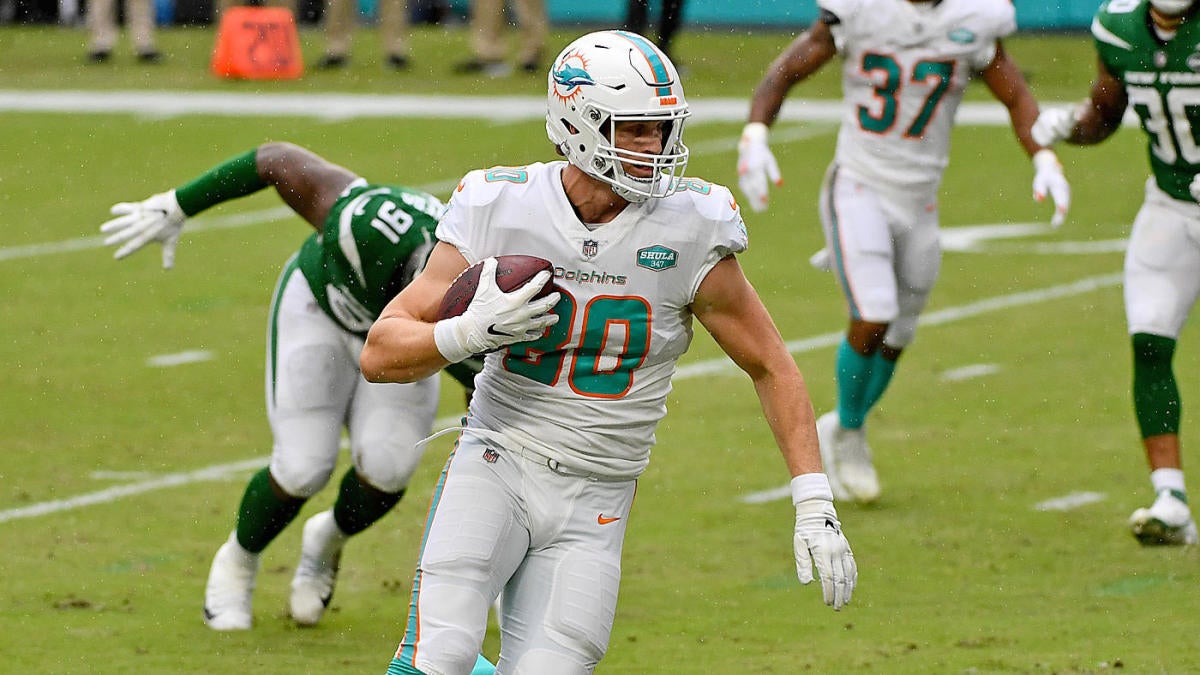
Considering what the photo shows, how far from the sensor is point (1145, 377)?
6539 mm

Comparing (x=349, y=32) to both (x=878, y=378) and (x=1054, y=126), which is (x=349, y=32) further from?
(x=1054, y=126)

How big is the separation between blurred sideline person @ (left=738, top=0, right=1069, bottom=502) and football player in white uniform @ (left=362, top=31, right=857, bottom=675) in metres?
2.90

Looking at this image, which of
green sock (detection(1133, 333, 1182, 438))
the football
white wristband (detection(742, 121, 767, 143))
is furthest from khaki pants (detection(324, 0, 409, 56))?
the football

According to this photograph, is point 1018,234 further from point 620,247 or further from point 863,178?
point 620,247

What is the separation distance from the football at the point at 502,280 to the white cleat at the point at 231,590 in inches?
76.3

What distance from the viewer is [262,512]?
5.63 metres

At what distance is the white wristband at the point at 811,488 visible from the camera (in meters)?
4.14

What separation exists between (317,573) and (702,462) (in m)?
2.38

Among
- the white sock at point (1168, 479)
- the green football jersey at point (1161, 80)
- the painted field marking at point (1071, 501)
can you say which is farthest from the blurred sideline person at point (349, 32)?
the white sock at point (1168, 479)

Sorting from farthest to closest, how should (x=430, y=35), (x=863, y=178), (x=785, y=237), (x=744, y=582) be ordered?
(x=430, y=35) → (x=785, y=237) → (x=863, y=178) → (x=744, y=582)

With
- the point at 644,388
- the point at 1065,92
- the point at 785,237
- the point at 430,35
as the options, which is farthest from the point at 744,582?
the point at 430,35

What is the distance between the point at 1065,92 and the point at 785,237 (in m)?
5.76

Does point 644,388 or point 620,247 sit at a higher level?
point 620,247

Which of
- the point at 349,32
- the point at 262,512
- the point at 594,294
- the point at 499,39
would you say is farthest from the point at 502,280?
the point at 349,32
